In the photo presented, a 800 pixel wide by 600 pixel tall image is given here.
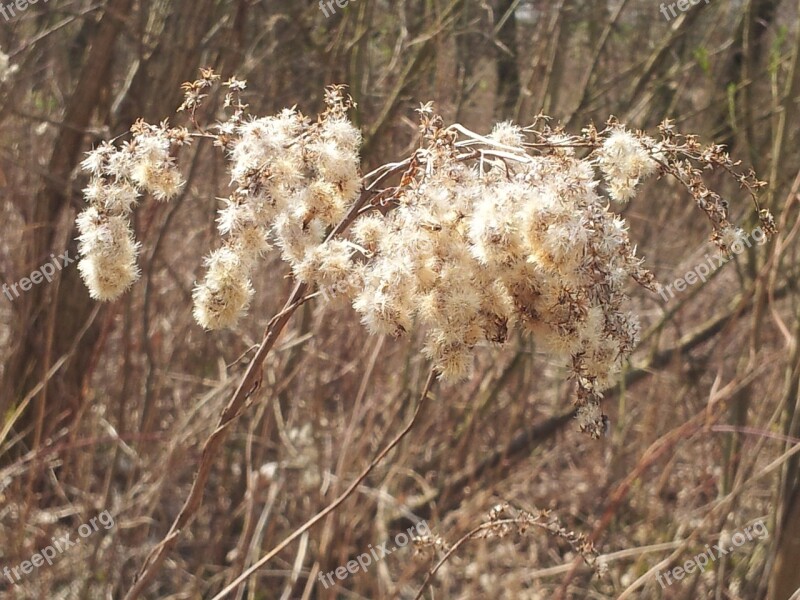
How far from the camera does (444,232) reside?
33.4 inches

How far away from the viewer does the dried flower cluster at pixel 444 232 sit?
2.72ft

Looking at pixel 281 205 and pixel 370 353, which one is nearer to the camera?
pixel 281 205

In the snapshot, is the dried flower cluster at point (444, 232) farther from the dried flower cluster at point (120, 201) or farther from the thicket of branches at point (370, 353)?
the thicket of branches at point (370, 353)

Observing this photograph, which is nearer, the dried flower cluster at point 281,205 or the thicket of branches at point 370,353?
the dried flower cluster at point 281,205

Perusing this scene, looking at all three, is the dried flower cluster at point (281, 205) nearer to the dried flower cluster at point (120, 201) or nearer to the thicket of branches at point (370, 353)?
the dried flower cluster at point (120, 201)

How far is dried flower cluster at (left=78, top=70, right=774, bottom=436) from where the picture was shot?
0.83 meters

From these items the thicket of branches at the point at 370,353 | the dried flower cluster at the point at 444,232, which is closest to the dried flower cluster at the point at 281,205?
the dried flower cluster at the point at 444,232

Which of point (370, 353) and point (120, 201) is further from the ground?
point (120, 201)

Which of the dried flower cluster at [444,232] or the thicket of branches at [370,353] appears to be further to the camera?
the thicket of branches at [370,353]

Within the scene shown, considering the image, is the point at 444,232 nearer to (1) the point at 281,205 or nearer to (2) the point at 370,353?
(1) the point at 281,205

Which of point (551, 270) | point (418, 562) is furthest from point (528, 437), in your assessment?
point (551, 270)

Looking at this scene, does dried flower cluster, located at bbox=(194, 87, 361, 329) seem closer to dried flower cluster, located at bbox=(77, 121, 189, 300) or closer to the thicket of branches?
dried flower cluster, located at bbox=(77, 121, 189, 300)

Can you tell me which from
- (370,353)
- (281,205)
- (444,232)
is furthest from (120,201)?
(370,353)

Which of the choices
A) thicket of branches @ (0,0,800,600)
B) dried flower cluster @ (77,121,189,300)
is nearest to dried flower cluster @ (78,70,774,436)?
dried flower cluster @ (77,121,189,300)
